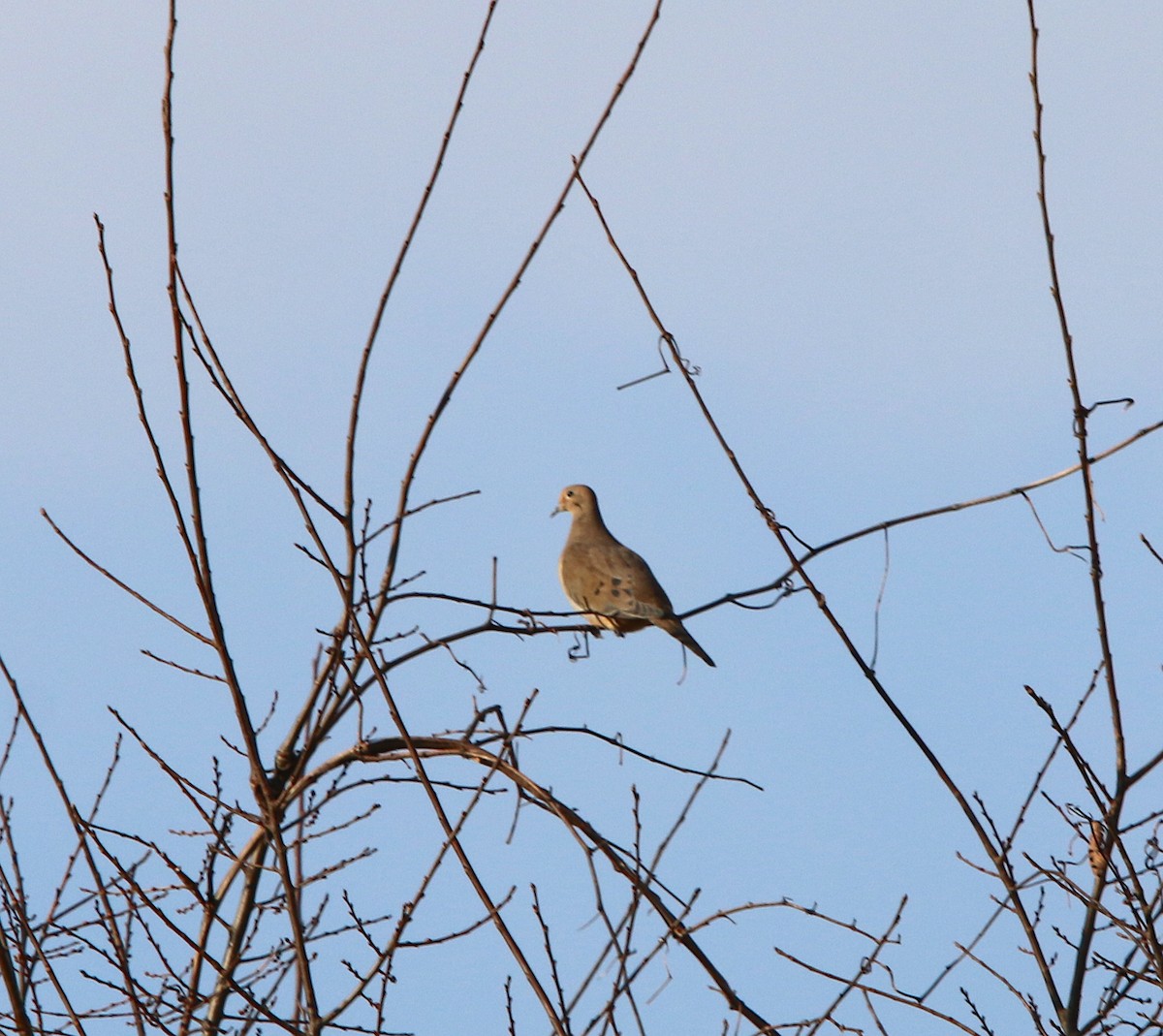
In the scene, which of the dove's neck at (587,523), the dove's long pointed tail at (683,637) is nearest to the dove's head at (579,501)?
the dove's neck at (587,523)

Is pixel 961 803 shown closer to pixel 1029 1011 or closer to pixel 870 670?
pixel 870 670

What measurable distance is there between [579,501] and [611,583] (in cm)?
122

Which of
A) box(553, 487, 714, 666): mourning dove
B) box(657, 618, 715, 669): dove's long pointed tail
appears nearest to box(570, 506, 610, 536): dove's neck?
box(553, 487, 714, 666): mourning dove

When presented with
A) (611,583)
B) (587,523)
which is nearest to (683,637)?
(611,583)

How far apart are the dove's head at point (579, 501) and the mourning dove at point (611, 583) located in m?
0.05

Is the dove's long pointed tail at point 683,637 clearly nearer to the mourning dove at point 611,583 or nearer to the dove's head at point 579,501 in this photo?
the mourning dove at point 611,583

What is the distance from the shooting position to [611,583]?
6383 mm

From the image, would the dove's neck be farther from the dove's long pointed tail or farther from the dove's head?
the dove's long pointed tail

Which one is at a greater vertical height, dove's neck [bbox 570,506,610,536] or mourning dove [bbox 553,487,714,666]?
dove's neck [bbox 570,506,610,536]

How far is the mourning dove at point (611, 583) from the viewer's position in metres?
5.95

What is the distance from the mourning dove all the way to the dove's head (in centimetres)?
5

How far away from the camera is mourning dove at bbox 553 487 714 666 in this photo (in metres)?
5.95

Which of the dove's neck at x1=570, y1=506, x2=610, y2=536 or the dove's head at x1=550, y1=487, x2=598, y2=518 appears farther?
the dove's head at x1=550, y1=487, x2=598, y2=518

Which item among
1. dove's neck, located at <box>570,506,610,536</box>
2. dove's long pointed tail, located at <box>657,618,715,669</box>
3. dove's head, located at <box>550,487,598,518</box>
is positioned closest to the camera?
dove's long pointed tail, located at <box>657,618,715,669</box>
